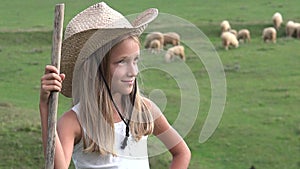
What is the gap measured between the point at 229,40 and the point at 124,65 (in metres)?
27.1

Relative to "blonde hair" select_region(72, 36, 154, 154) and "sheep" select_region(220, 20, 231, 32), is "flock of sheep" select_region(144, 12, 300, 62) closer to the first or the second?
"sheep" select_region(220, 20, 231, 32)

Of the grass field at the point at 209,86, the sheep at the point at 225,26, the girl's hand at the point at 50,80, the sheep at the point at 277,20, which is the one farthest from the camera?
the sheep at the point at 277,20

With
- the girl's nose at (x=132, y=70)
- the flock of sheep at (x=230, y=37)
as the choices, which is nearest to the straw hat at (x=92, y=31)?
the girl's nose at (x=132, y=70)

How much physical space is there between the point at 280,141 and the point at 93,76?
48.7 ft

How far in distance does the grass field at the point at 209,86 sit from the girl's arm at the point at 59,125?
3.00 metres

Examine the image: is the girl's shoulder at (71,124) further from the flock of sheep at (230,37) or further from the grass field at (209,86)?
the flock of sheep at (230,37)

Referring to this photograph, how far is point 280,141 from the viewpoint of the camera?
18422mm

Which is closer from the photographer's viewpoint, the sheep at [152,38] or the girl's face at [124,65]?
the girl's face at [124,65]

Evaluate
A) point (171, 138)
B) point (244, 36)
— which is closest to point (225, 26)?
point (244, 36)

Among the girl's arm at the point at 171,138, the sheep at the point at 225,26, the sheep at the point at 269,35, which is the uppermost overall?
the girl's arm at the point at 171,138

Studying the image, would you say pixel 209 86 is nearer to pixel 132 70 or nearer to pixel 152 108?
pixel 152 108

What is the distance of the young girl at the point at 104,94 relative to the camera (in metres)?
3.81

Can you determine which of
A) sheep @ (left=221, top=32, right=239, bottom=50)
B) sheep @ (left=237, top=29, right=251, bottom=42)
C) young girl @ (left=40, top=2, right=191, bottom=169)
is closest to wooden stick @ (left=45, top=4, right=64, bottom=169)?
young girl @ (left=40, top=2, right=191, bottom=169)

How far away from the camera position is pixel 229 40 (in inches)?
1213
